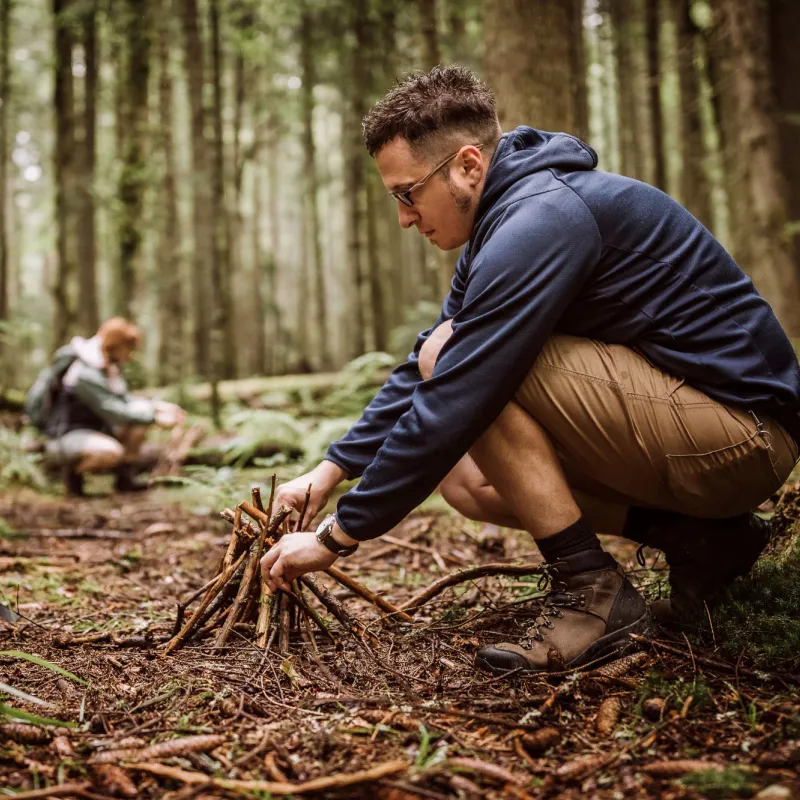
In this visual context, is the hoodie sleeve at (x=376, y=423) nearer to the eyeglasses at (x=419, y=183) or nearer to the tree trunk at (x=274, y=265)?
the eyeglasses at (x=419, y=183)

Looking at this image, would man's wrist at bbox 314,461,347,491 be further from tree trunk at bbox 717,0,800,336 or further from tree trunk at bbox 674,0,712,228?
tree trunk at bbox 674,0,712,228

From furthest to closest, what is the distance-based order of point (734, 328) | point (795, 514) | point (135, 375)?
point (135, 375) < point (795, 514) < point (734, 328)

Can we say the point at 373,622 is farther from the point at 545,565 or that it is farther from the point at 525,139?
the point at 525,139

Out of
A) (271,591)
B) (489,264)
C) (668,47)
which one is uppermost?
(668,47)

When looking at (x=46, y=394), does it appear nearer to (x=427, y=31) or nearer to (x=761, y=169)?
(x=427, y=31)

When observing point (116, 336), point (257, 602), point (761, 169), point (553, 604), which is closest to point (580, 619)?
point (553, 604)

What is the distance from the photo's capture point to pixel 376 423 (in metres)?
2.69

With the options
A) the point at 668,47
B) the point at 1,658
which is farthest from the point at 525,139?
the point at 668,47

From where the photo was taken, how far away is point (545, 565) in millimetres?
2291

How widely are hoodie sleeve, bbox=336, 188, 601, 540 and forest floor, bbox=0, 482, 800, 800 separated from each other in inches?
19.8

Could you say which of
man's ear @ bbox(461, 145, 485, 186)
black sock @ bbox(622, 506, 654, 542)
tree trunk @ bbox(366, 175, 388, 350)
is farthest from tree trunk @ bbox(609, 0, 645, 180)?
black sock @ bbox(622, 506, 654, 542)

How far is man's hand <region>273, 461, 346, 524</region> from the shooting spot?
256cm

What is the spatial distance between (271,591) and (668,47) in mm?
18474

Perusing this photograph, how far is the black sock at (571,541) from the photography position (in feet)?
7.38
